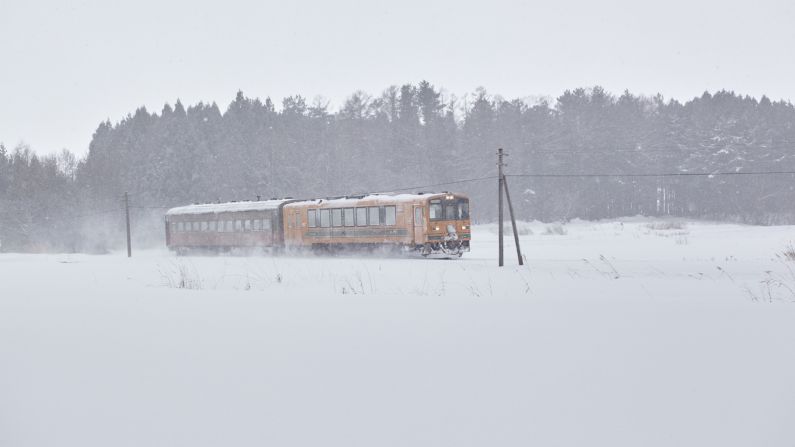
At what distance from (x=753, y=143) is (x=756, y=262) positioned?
49.0 m

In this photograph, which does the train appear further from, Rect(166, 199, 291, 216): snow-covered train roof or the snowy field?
the snowy field

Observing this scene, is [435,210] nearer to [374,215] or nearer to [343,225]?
[374,215]

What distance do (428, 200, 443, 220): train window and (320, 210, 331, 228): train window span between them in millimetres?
5447

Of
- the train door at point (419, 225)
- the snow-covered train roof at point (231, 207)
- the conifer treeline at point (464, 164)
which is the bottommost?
the train door at point (419, 225)

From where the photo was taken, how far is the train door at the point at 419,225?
26.1 m

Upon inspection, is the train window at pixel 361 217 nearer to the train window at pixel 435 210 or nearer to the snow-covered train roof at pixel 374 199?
the snow-covered train roof at pixel 374 199

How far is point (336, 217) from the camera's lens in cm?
2917

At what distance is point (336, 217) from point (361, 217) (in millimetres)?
1594

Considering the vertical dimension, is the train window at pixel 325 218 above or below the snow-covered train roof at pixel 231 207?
below

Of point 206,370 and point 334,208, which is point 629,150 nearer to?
point 334,208

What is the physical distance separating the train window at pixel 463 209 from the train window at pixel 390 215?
275 cm

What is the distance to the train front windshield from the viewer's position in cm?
2641

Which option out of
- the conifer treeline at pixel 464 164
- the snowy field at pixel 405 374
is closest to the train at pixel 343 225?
the snowy field at pixel 405 374

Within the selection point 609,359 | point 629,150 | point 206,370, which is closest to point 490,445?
point 609,359
